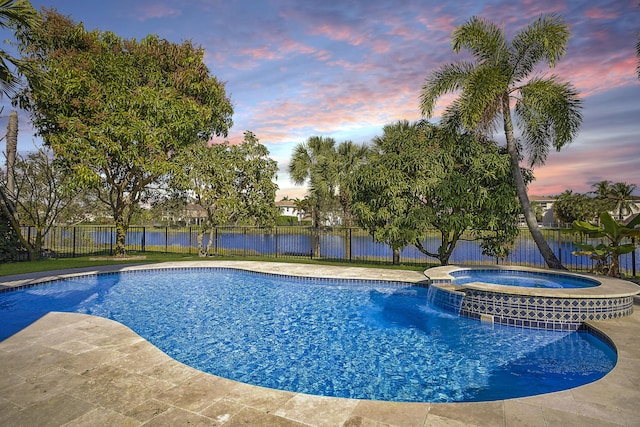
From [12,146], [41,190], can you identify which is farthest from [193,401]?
[41,190]

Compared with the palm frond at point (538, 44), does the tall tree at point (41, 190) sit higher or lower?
lower

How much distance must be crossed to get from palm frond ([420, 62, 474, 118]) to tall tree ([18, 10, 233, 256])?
10.2 meters

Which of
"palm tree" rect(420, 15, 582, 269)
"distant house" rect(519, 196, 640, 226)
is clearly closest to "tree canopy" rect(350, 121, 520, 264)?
"palm tree" rect(420, 15, 582, 269)

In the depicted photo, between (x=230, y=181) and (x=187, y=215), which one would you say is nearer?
(x=230, y=181)

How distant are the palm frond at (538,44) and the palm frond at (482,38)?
47cm

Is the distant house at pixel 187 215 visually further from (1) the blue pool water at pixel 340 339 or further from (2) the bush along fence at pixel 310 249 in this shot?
(1) the blue pool water at pixel 340 339

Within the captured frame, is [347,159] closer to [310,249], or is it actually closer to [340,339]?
[310,249]

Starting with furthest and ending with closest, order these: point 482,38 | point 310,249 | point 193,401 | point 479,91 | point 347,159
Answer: point 310,249, point 347,159, point 482,38, point 479,91, point 193,401

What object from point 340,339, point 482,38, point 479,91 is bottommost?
point 340,339

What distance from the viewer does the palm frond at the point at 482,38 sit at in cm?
1170

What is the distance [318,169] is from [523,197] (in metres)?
14.0

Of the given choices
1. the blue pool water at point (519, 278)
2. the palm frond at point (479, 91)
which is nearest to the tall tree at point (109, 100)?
the palm frond at point (479, 91)

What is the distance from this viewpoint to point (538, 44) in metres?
11.5

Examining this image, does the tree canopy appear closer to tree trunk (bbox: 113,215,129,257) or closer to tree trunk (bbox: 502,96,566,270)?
A: tree trunk (bbox: 502,96,566,270)
